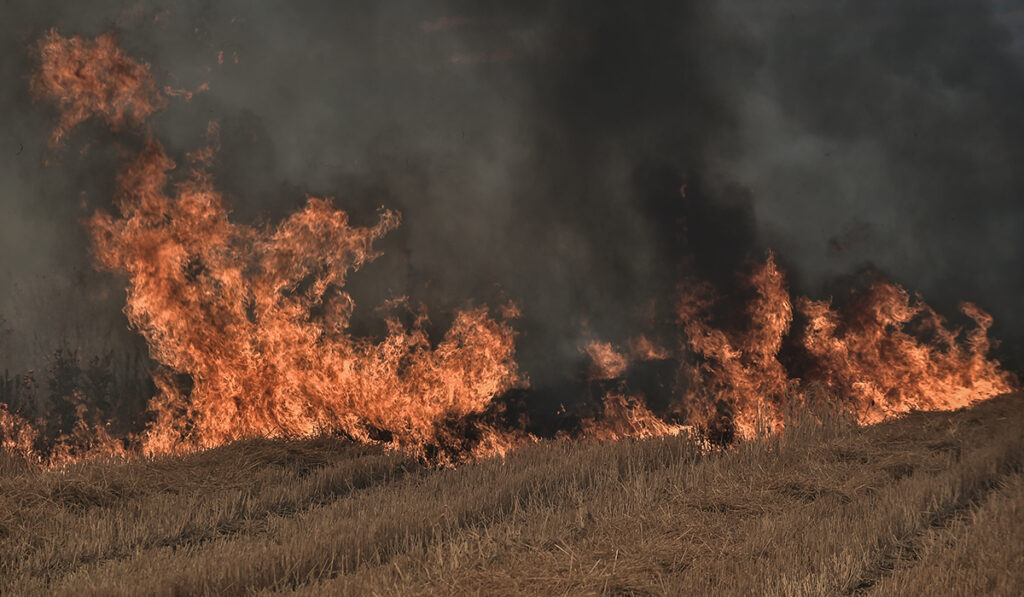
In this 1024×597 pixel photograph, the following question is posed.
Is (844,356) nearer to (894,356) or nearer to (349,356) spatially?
(894,356)

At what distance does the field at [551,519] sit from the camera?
20.4 ft

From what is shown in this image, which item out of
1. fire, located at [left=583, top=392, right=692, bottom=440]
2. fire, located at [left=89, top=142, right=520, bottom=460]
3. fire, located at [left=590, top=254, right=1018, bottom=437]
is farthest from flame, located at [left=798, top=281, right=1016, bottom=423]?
fire, located at [left=89, top=142, right=520, bottom=460]

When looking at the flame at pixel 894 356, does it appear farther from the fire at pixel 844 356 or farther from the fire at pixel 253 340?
the fire at pixel 253 340

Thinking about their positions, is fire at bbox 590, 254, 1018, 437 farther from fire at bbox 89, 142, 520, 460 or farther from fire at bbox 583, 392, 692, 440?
fire at bbox 89, 142, 520, 460

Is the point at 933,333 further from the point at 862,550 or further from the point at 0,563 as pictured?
the point at 0,563

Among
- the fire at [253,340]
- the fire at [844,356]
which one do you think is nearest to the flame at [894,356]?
the fire at [844,356]

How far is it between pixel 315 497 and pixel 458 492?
190 centimetres

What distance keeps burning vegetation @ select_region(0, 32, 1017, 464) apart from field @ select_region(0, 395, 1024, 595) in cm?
239

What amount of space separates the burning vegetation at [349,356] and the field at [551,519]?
239 cm

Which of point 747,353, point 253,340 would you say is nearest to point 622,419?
point 747,353

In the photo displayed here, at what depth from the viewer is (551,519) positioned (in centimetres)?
803

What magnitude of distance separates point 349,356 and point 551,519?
308 inches

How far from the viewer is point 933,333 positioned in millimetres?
16703

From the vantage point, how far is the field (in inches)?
244
